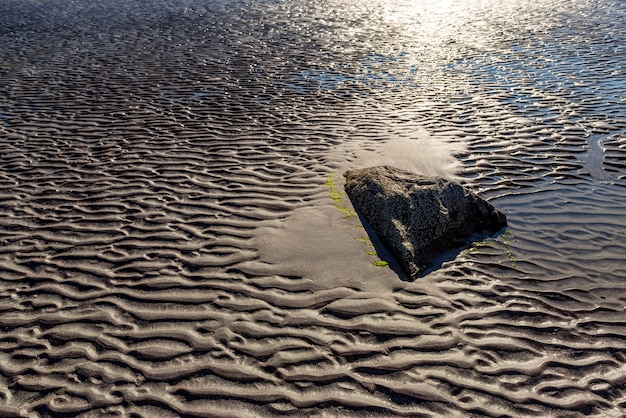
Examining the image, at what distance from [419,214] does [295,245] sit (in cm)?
210

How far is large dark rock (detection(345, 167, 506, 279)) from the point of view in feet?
24.1

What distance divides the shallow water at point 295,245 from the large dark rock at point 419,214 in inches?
14.2

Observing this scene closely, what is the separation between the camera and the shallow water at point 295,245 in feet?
17.9

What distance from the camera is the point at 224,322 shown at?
20.6 feet

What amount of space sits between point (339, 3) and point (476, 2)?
335 inches

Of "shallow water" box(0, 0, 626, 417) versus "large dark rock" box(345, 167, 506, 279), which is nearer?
"shallow water" box(0, 0, 626, 417)

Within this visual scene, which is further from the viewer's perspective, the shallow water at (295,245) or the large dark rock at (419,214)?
the large dark rock at (419,214)

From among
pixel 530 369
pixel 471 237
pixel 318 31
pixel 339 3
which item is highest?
pixel 339 3

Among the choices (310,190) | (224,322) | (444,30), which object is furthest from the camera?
(444,30)

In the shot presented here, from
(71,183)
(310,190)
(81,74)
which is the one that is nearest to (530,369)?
(310,190)

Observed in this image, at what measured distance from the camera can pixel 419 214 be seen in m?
7.54

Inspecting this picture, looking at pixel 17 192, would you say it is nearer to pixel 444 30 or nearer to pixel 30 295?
pixel 30 295

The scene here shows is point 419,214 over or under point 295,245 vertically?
over

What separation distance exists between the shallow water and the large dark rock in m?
0.36
